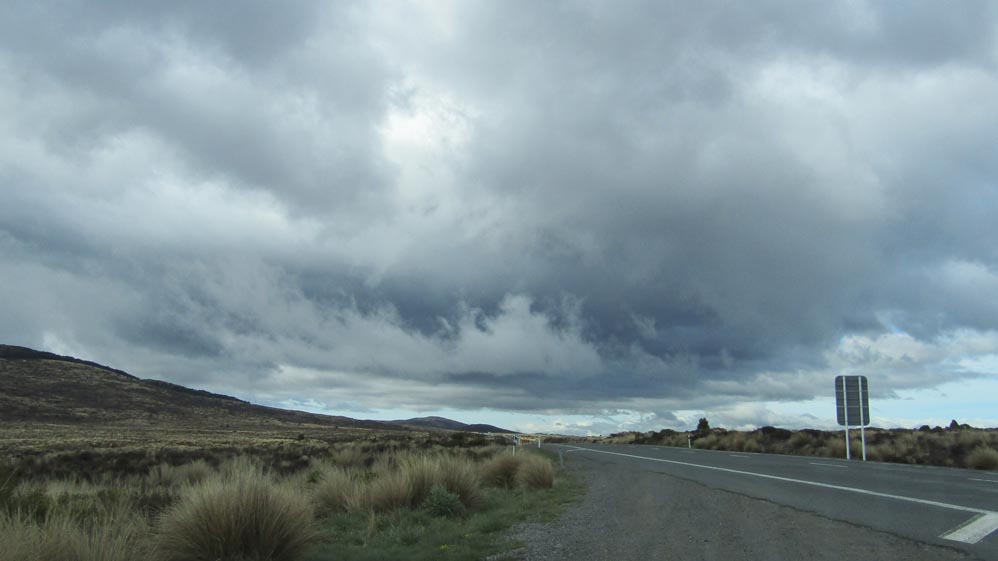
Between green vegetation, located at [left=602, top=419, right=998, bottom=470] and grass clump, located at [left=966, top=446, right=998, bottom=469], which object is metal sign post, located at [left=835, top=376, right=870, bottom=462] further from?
grass clump, located at [left=966, top=446, right=998, bottom=469]

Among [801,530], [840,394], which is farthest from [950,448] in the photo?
[801,530]

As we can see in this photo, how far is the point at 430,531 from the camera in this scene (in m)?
10.9

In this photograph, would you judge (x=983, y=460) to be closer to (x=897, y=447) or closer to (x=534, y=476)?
(x=897, y=447)

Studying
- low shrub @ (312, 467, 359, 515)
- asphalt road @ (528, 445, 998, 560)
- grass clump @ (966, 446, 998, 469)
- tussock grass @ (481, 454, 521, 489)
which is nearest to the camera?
asphalt road @ (528, 445, 998, 560)

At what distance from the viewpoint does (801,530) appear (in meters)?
8.88

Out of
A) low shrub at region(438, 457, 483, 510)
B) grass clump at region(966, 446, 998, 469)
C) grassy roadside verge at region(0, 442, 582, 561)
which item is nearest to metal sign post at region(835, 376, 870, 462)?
grass clump at region(966, 446, 998, 469)

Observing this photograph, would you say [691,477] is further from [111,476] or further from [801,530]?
[111,476]

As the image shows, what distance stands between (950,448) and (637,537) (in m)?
26.3

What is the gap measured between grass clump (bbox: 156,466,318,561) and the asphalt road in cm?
302

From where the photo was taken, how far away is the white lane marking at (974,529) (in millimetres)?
7768

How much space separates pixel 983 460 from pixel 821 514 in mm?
17418

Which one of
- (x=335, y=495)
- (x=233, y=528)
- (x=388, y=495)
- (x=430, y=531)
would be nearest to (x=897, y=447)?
→ (x=388, y=495)

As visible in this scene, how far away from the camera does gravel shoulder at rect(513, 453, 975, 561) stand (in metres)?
7.51

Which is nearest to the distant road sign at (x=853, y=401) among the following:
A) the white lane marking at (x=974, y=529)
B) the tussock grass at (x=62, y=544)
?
the white lane marking at (x=974, y=529)
